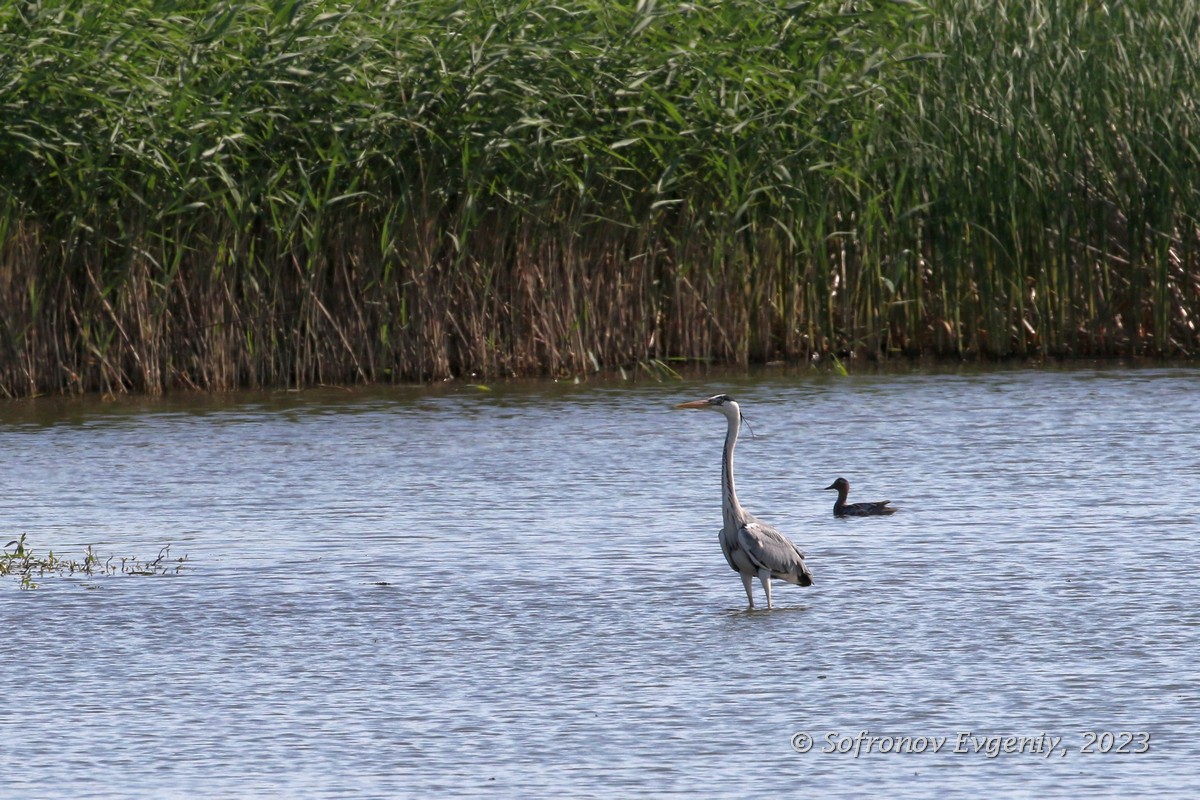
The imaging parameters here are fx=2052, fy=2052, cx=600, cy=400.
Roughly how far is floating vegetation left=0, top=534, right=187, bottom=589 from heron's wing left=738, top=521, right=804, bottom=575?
2.41 m

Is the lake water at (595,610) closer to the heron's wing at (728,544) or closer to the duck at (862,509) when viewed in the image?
the duck at (862,509)

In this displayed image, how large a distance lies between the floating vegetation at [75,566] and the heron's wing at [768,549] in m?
2.41

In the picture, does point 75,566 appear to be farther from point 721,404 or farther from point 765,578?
point 765,578

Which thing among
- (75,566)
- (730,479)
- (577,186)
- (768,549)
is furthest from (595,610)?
(577,186)

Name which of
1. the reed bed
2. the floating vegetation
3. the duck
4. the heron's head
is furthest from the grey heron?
the reed bed

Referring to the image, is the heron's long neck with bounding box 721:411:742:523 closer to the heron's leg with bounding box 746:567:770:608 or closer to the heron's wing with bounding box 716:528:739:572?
the heron's wing with bounding box 716:528:739:572

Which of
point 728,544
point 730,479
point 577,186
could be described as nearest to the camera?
point 728,544

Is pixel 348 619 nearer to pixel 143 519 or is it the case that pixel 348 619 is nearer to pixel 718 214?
pixel 143 519

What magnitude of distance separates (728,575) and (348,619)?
1638mm

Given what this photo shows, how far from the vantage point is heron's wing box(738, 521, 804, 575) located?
24.1 ft

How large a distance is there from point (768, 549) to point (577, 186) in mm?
7317

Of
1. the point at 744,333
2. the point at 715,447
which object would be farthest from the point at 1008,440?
the point at 744,333

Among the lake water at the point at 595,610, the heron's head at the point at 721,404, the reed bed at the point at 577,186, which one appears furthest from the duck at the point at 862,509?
the reed bed at the point at 577,186

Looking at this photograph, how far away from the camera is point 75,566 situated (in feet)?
27.0
